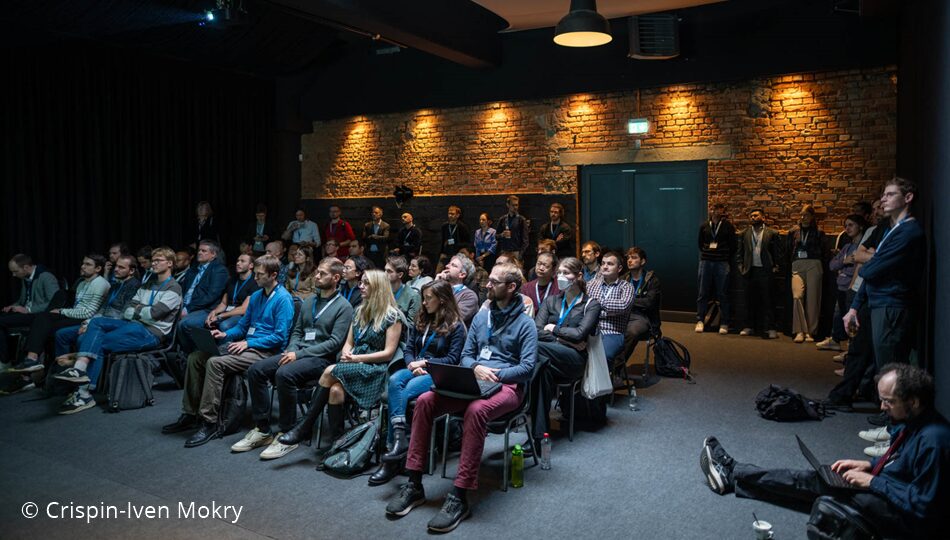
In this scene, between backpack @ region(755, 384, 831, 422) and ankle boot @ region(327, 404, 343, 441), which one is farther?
backpack @ region(755, 384, 831, 422)

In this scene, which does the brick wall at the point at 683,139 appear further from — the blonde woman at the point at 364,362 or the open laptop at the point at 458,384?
the open laptop at the point at 458,384

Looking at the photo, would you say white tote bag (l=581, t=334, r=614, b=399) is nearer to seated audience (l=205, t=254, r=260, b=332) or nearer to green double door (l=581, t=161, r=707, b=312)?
seated audience (l=205, t=254, r=260, b=332)

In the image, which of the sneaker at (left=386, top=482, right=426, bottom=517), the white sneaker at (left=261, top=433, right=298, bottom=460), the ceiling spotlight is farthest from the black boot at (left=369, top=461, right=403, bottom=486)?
the ceiling spotlight

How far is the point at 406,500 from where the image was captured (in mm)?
3729

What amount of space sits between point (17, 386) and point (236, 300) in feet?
6.85

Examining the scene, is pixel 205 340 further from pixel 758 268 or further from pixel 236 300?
pixel 758 268

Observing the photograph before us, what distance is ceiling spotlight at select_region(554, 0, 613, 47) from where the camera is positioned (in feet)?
23.1

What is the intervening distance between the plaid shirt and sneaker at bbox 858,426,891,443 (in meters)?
1.79

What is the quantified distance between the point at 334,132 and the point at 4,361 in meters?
7.62

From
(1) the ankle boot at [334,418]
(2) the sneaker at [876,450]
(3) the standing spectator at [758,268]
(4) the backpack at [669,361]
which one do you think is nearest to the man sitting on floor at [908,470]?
(2) the sneaker at [876,450]

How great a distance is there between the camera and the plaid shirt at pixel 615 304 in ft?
18.4

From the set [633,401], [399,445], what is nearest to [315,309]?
[399,445]

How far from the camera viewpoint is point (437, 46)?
9.79 meters

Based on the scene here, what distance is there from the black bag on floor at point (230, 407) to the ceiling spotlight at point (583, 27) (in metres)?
4.48
